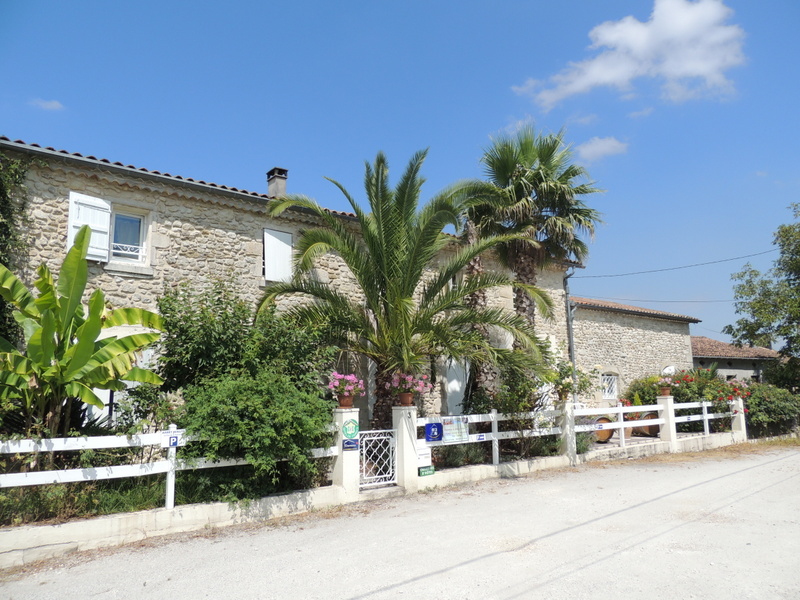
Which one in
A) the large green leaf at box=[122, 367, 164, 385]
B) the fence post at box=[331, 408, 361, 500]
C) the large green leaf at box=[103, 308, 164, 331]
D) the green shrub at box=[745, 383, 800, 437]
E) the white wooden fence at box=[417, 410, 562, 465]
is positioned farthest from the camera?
the green shrub at box=[745, 383, 800, 437]

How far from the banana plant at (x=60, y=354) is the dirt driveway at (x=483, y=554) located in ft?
6.54

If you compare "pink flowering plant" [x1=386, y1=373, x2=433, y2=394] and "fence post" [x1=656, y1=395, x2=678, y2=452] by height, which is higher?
"pink flowering plant" [x1=386, y1=373, x2=433, y2=394]

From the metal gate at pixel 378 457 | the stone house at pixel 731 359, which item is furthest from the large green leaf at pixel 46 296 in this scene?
the stone house at pixel 731 359

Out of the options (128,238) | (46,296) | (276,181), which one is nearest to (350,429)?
(46,296)

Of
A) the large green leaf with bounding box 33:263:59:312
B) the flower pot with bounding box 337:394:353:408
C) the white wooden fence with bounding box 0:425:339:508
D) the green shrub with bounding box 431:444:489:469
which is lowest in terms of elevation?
the green shrub with bounding box 431:444:489:469

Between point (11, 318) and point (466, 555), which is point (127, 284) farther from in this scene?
point (466, 555)

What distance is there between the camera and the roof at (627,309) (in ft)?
70.7

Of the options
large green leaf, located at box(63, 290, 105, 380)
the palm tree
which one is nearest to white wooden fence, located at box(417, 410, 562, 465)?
the palm tree

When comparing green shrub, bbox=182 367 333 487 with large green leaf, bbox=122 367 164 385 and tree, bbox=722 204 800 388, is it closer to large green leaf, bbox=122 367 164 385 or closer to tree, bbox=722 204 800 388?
large green leaf, bbox=122 367 164 385

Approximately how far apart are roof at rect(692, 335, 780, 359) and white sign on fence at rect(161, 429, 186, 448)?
1049 inches

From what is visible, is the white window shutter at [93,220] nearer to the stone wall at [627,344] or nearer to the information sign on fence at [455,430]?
the information sign on fence at [455,430]

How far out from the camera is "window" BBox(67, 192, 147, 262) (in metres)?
10.4

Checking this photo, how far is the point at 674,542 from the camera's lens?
622 cm

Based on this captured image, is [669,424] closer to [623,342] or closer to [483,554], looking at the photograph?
[623,342]
